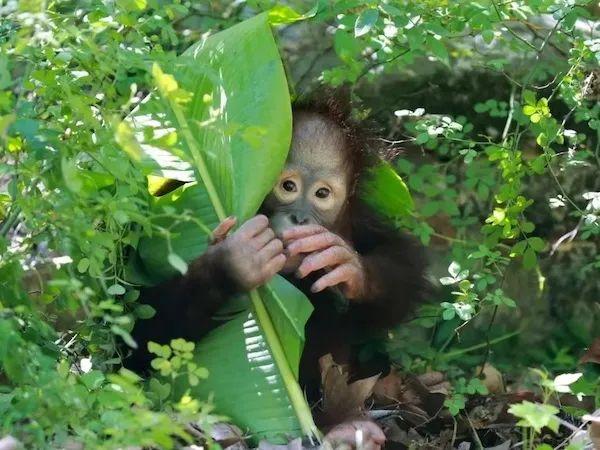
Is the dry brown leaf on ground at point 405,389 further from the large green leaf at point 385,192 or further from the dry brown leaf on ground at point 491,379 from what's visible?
the large green leaf at point 385,192

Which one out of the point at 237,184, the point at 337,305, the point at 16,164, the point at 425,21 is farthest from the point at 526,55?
the point at 16,164

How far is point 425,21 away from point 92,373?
2039 millimetres

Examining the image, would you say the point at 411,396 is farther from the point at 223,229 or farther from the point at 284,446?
the point at 223,229

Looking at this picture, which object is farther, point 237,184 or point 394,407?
point 394,407

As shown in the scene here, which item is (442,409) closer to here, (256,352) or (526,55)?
(256,352)

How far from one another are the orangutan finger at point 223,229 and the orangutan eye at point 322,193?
0.75m

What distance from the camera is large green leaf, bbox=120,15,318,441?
377cm

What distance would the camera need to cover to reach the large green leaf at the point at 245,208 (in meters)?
3.77

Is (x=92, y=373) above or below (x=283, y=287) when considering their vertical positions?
above

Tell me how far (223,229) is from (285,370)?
499mm

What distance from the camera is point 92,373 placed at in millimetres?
3090

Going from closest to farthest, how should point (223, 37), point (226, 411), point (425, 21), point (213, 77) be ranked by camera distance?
point (213, 77), point (226, 411), point (223, 37), point (425, 21)

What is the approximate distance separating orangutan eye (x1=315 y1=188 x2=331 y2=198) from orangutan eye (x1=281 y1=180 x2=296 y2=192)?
0.11m

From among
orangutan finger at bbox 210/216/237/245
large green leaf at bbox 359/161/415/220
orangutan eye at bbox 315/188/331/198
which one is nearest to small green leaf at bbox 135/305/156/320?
orangutan finger at bbox 210/216/237/245
